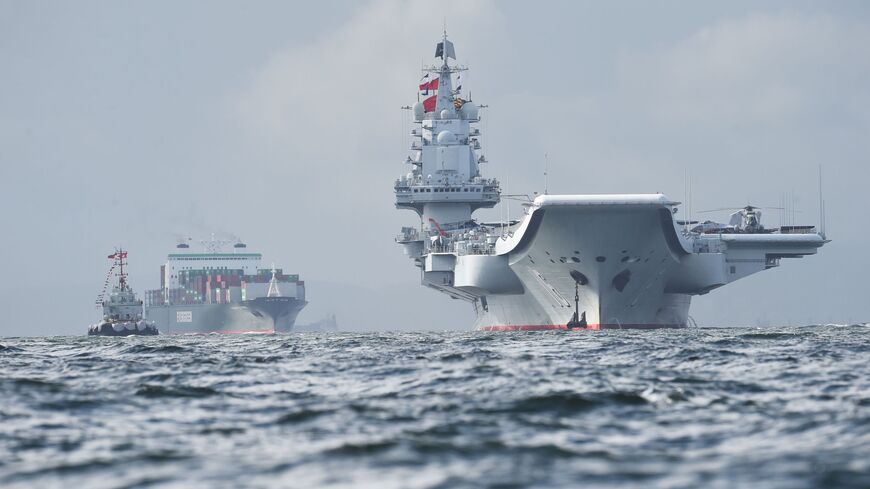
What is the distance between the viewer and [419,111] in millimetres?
116625

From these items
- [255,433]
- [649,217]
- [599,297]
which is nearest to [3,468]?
[255,433]

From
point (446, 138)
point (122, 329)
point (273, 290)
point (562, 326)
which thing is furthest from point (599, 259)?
point (273, 290)

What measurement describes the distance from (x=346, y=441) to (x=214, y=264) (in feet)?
602

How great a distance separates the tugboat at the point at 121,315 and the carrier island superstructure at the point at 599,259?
28887 mm

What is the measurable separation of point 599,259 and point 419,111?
50.0 m

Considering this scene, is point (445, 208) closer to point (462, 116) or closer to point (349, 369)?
point (462, 116)

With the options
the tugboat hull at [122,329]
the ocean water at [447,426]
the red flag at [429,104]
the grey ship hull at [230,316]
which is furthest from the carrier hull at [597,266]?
the grey ship hull at [230,316]

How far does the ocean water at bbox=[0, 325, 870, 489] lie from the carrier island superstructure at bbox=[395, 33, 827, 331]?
124 feet

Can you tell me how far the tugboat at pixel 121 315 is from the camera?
116m

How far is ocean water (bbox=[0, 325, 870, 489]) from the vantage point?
12.6 metres

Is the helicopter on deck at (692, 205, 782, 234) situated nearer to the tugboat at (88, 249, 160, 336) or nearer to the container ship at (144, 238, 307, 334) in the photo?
the tugboat at (88, 249, 160, 336)

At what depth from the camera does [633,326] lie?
247 feet

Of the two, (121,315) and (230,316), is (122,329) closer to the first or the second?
(121,315)

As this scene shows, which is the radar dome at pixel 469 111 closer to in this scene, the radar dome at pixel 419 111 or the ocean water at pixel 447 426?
the radar dome at pixel 419 111
